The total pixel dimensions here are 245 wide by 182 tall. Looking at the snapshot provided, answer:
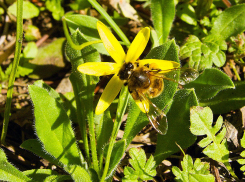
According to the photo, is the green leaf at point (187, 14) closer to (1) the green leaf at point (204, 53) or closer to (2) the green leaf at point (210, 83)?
(1) the green leaf at point (204, 53)

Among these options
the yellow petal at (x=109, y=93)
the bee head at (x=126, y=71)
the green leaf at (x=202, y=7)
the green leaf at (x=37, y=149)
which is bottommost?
the green leaf at (x=37, y=149)

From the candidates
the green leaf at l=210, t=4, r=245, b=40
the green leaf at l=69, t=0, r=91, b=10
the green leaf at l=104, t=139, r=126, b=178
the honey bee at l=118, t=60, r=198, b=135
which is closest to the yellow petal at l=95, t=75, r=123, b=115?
the honey bee at l=118, t=60, r=198, b=135

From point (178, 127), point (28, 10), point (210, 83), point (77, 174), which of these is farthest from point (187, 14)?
point (77, 174)

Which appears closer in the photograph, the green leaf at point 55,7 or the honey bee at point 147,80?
the honey bee at point 147,80

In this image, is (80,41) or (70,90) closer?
(80,41)

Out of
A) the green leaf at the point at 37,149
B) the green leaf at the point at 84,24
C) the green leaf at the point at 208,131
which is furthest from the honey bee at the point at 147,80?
the green leaf at the point at 37,149

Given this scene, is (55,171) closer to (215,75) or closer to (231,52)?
(215,75)

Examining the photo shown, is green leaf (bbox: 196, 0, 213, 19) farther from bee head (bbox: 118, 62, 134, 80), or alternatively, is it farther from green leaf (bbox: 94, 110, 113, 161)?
green leaf (bbox: 94, 110, 113, 161)

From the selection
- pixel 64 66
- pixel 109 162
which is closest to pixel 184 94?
pixel 109 162
